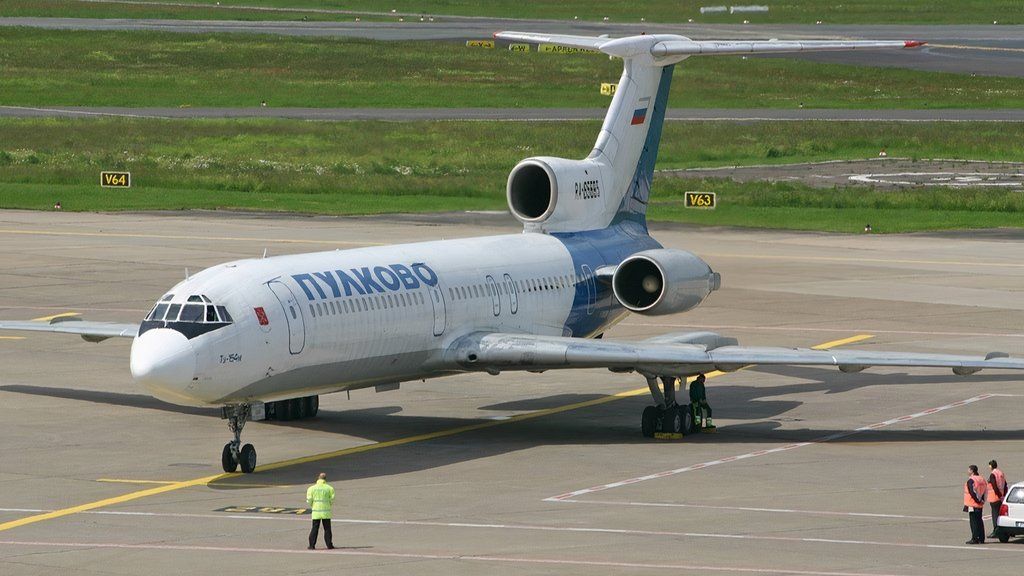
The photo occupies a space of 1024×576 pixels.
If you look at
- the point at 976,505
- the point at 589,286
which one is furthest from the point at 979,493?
the point at 589,286

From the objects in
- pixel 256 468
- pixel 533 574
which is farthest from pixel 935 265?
pixel 533 574

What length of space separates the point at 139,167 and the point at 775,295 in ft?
138

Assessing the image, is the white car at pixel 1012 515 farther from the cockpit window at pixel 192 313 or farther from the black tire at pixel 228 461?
the cockpit window at pixel 192 313

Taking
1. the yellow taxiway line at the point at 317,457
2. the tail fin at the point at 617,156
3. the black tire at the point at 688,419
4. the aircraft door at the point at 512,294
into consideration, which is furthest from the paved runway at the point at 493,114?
the black tire at the point at 688,419

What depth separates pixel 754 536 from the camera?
81.1 feet

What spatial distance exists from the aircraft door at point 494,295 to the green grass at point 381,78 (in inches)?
2953

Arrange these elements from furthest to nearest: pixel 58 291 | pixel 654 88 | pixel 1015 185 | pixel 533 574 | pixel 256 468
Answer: pixel 1015 185, pixel 58 291, pixel 654 88, pixel 256 468, pixel 533 574

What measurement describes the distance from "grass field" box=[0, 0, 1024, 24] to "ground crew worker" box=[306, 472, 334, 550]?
137 meters

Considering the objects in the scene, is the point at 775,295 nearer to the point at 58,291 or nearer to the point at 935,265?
the point at 935,265

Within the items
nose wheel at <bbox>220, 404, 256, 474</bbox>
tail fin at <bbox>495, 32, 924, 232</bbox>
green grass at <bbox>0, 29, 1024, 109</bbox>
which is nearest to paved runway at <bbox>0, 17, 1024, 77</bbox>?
green grass at <bbox>0, 29, 1024, 109</bbox>

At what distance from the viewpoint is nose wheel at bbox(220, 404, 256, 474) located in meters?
29.2

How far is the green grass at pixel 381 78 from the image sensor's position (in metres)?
113

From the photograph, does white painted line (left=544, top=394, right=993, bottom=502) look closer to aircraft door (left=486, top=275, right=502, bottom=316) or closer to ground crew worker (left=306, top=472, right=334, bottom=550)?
ground crew worker (left=306, top=472, right=334, bottom=550)

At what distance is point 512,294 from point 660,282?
311 cm
